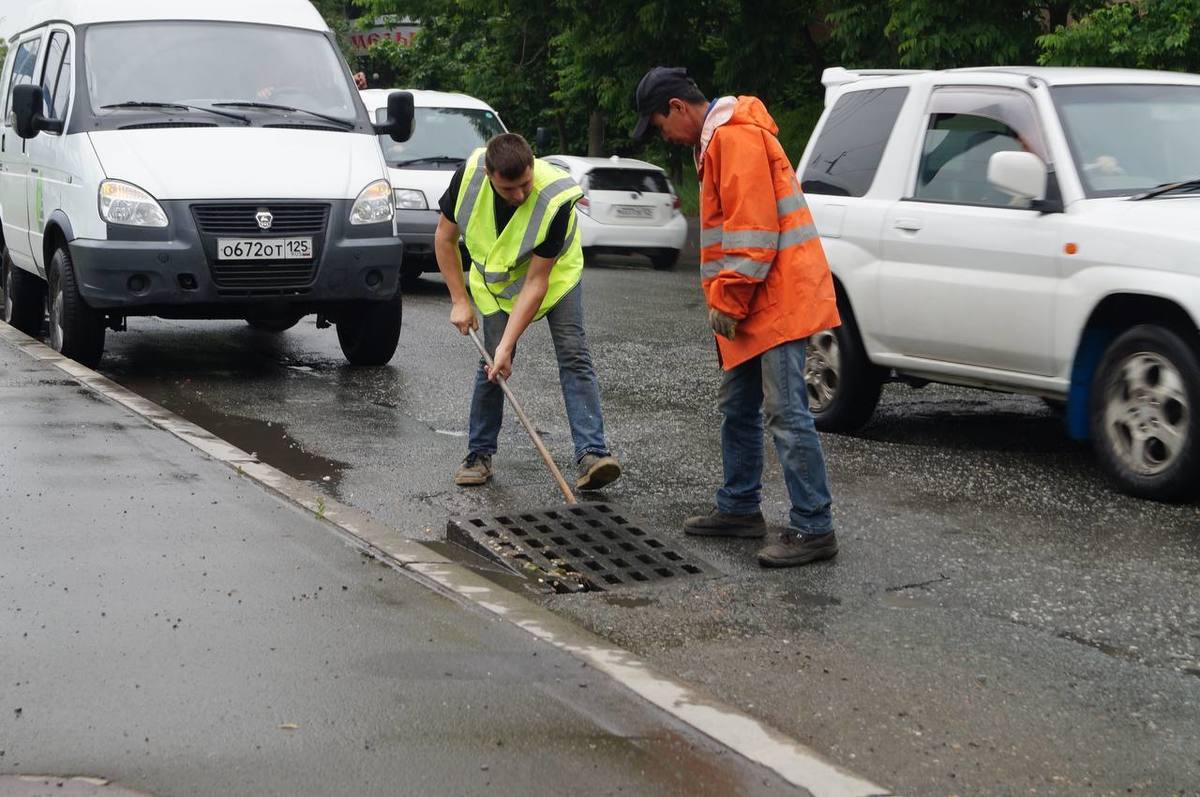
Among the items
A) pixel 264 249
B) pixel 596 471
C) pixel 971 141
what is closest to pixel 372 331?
pixel 264 249

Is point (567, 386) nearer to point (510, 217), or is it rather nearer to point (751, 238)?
point (510, 217)

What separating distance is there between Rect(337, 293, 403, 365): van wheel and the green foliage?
8329 millimetres

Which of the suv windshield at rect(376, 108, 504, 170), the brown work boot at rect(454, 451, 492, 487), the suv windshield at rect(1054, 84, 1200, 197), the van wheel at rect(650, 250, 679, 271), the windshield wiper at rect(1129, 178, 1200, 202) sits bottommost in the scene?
the van wheel at rect(650, 250, 679, 271)

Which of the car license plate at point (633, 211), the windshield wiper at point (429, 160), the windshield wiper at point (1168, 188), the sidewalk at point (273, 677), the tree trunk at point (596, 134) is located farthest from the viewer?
the tree trunk at point (596, 134)

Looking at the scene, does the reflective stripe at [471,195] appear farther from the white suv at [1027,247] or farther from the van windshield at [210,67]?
the van windshield at [210,67]

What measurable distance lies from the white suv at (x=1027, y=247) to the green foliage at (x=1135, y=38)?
25.8 feet

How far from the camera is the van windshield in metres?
10.7

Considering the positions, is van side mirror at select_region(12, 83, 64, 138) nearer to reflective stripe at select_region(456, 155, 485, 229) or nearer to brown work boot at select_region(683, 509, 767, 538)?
reflective stripe at select_region(456, 155, 485, 229)

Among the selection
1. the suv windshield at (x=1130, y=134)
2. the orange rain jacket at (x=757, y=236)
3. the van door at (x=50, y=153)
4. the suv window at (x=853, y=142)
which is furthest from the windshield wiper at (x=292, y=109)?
the orange rain jacket at (x=757, y=236)

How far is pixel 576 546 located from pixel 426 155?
11705 millimetres

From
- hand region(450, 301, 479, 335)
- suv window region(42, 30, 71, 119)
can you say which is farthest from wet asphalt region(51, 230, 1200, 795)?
suv window region(42, 30, 71, 119)

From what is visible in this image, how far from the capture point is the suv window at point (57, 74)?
10.9m

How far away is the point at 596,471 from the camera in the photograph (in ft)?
23.8

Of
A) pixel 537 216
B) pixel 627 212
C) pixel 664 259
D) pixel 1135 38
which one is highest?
pixel 1135 38
